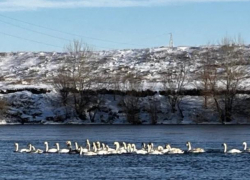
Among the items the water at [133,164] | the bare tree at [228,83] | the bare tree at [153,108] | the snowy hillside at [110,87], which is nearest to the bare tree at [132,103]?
the snowy hillside at [110,87]

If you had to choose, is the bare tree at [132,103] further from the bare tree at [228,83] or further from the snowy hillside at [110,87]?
the bare tree at [228,83]

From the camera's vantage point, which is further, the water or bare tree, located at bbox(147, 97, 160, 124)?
bare tree, located at bbox(147, 97, 160, 124)

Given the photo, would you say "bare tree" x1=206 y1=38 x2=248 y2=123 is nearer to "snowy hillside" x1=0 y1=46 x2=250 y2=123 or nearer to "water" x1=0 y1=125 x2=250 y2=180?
"snowy hillside" x1=0 y1=46 x2=250 y2=123

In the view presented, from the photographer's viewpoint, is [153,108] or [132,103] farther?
[132,103]

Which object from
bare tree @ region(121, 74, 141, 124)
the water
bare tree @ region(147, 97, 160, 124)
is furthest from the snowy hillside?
the water

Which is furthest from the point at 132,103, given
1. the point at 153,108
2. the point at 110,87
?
the point at 110,87

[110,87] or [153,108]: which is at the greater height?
[110,87]

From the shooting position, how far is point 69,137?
84.6 m

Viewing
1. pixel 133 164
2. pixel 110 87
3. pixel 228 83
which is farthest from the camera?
pixel 110 87

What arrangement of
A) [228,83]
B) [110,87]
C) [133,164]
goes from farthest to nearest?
[110,87] < [228,83] < [133,164]

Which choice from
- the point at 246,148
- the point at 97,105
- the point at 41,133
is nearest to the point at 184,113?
the point at 97,105

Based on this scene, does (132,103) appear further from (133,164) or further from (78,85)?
(133,164)

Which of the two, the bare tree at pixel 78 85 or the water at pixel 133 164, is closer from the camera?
the water at pixel 133 164

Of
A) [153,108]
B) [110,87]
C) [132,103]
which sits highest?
[110,87]
